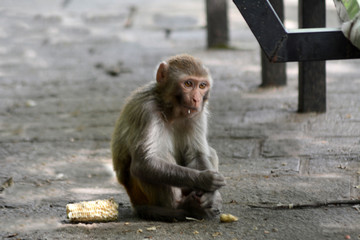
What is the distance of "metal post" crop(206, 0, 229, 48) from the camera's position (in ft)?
29.2

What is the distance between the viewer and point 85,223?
157 inches

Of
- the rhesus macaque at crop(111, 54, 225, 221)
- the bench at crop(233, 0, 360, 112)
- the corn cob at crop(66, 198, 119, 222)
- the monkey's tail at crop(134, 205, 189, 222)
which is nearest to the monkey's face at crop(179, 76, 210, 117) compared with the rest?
the rhesus macaque at crop(111, 54, 225, 221)

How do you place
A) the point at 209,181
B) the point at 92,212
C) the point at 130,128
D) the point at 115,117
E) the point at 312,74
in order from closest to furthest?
the point at 209,181
the point at 92,212
the point at 130,128
the point at 312,74
the point at 115,117

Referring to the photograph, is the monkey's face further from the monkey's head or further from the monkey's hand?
the monkey's hand

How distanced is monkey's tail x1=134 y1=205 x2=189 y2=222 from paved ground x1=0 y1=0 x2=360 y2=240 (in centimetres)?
8

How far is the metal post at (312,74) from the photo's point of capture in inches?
226

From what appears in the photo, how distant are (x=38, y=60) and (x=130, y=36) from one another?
72.5 inches

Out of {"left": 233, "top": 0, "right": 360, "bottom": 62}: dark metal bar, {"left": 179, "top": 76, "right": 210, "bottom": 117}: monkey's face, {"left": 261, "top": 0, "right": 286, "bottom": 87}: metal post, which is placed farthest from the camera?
{"left": 261, "top": 0, "right": 286, "bottom": 87}: metal post

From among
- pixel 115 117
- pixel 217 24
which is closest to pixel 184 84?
pixel 115 117

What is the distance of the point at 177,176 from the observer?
3.92 metres

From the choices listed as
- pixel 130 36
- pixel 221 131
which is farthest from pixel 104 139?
pixel 130 36

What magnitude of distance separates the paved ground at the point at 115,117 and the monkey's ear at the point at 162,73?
0.94 metres

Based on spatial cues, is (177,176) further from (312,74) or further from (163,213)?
(312,74)

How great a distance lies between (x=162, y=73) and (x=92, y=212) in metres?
1.02
